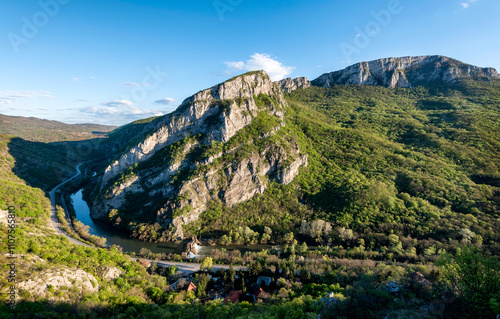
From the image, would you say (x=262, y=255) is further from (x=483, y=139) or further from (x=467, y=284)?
(x=483, y=139)

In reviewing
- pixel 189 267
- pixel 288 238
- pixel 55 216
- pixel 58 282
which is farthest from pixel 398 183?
pixel 55 216

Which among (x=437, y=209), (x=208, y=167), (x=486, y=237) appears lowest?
(x=486, y=237)

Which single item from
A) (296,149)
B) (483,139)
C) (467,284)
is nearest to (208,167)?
(296,149)

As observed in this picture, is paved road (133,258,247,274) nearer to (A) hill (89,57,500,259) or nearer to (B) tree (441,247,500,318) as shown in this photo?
(A) hill (89,57,500,259)

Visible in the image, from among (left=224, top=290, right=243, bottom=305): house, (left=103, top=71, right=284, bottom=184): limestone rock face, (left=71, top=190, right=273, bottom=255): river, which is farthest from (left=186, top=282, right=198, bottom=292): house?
(left=103, top=71, right=284, bottom=184): limestone rock face

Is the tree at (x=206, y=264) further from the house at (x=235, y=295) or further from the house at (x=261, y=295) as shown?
the house at (x=261, y=295)

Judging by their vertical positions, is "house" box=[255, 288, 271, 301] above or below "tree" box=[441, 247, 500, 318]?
below

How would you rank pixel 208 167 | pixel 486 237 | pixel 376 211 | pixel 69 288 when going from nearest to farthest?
pixel 69 288, pixel 486 237, pixel 376 211, pixel 208 167

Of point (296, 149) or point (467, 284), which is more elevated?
point (296, 149)
